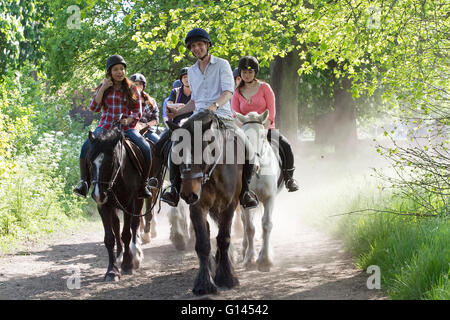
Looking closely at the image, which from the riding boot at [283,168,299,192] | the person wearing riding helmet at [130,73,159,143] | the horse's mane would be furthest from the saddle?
the riding boot at [283,168,299,192]

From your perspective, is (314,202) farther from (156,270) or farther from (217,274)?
(217,274)

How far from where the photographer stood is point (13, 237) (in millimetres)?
11305

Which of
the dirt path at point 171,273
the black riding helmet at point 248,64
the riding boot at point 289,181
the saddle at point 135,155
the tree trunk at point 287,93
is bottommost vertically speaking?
the dirt path at point 171,273

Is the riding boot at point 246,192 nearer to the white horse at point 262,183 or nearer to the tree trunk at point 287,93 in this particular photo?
the white horse at point 262,183

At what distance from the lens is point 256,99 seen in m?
9.02

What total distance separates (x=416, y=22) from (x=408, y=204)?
2997 mm

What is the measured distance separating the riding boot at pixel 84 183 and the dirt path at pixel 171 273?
1.18 metres

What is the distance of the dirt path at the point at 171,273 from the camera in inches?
268

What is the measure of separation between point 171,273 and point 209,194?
80.9 inches

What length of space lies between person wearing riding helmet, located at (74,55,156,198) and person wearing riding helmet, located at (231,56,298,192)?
1.61 meters

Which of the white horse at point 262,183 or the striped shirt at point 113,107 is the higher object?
the striped shirt at point 113,107

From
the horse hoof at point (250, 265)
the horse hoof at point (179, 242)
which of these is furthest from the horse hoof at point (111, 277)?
the horse hoof at point (179, 242)

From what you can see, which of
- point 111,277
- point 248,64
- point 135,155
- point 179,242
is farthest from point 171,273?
point 248,64

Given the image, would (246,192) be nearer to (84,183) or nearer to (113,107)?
(84,183)
